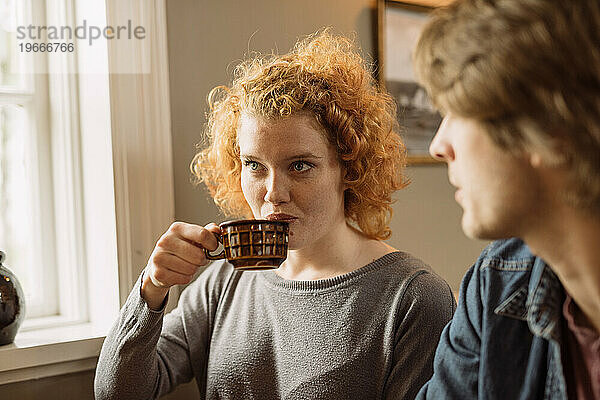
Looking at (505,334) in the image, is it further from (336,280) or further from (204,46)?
(204,46)

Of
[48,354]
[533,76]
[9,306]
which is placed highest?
[533,76]

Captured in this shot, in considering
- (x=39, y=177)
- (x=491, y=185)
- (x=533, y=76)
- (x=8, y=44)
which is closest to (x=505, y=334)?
(x=491, y=185)

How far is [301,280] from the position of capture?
5.50 feet

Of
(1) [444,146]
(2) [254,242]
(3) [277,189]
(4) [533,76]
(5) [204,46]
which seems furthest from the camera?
(5) [204,46]

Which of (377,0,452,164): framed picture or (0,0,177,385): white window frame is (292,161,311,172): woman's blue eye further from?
(377,0,452,164): framed picture

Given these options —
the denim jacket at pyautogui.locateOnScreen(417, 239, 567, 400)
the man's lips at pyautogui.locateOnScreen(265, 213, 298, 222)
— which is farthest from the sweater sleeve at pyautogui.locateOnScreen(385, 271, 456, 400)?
the man's lips at pyautogui.locateOnScreen(265, 213, 298, 222)

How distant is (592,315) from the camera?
3.50ft

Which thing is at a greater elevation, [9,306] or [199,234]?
[199,234]

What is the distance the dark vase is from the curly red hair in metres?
0.54

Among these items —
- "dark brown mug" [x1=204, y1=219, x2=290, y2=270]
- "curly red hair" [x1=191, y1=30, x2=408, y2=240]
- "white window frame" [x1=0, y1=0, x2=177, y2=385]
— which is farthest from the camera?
"white window frame" [x1=0, y1=0, x2=177, y2=385]

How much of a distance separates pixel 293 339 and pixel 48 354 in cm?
62

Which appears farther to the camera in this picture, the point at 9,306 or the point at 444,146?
the point at 9,306

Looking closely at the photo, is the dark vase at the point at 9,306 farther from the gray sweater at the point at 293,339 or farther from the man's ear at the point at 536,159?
the man's ear at the point at 536,159

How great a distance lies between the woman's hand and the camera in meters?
1.51
